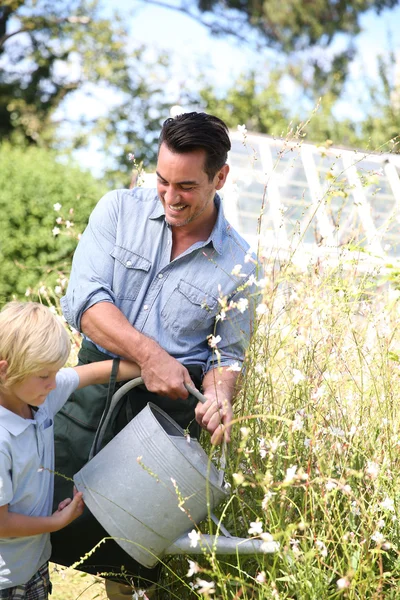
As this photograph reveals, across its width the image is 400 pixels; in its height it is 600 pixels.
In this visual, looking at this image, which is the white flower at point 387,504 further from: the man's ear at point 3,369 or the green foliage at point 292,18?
the green foliage at point 292,18

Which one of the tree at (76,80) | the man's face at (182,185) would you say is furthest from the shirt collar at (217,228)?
the tree at (76,80)

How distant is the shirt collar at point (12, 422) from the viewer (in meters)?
2.15

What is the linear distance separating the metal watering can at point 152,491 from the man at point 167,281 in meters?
0.27

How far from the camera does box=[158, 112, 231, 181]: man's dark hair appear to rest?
2.55 meters

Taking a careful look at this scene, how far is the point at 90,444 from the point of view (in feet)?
8.57

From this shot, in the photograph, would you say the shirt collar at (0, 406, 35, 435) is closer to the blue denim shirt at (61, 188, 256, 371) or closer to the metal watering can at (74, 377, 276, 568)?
the metal watering can at (74, 377, 276, 568)

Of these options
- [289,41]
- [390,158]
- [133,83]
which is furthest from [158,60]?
[390,158]

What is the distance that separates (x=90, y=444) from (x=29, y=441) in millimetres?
422

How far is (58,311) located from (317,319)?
6.74 ft

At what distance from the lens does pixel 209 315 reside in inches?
106

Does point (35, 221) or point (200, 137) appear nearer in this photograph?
point (200, 137)

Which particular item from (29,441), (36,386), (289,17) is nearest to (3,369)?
(36,386)

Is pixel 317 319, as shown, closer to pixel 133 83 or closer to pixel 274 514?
pixel 274 514

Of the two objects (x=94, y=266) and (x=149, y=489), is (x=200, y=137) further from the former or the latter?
(x=149, y=489)
